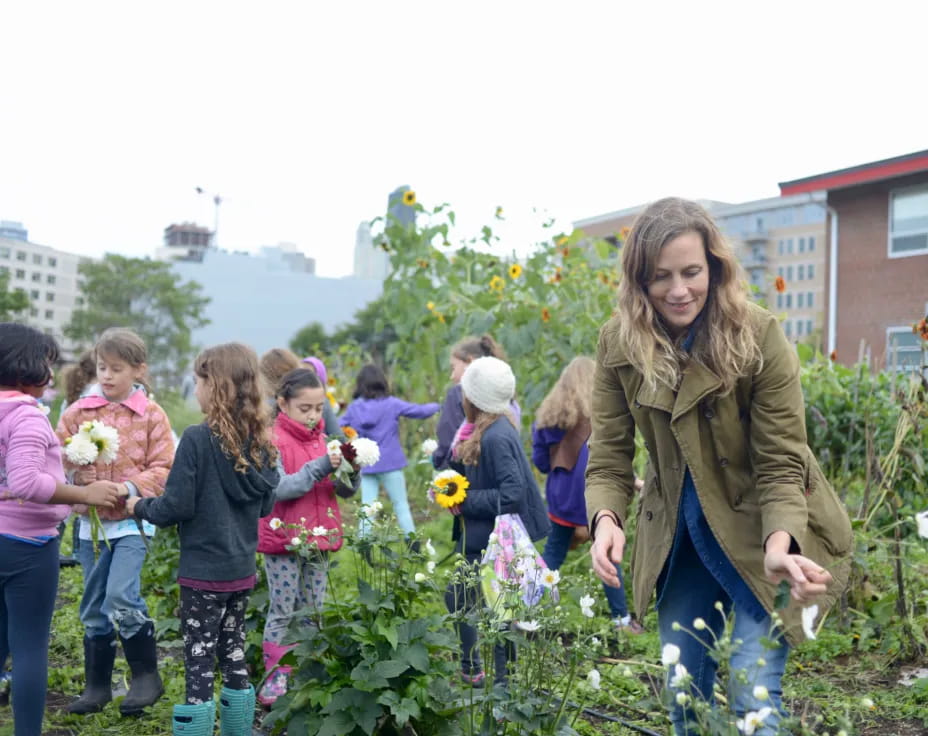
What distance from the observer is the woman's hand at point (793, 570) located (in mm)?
1672

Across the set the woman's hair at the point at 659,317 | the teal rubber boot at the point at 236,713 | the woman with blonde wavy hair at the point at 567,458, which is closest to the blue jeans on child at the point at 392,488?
the woman with blonde wavy hair at the point at 567,458

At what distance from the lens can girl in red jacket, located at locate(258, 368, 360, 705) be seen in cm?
346

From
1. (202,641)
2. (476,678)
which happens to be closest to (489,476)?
(476,678)

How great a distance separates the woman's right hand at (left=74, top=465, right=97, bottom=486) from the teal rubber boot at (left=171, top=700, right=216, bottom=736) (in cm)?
88

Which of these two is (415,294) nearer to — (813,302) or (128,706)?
(128,706)

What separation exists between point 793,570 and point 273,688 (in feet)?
7.74

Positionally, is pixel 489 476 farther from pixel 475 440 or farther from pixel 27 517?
pixel 27 517

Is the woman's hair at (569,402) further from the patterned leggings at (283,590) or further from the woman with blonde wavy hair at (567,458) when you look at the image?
the patterned leggings at (283,590)

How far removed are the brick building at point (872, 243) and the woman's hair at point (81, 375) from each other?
335 inches

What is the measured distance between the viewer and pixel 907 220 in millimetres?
12680

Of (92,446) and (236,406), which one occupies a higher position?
(236,406)

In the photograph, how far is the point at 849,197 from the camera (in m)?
14.4

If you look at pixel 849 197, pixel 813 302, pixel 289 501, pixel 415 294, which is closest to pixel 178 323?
pixel 849 197

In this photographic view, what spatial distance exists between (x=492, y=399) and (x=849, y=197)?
1261 cm
